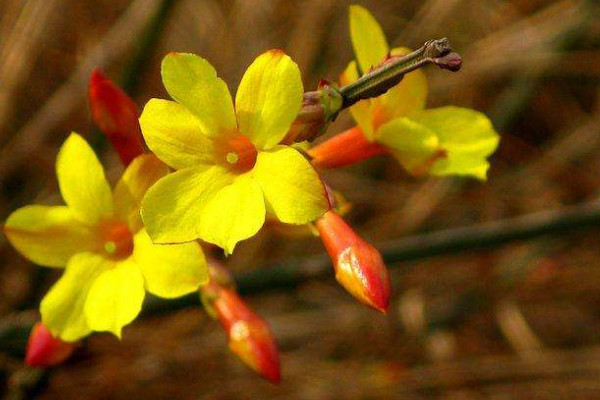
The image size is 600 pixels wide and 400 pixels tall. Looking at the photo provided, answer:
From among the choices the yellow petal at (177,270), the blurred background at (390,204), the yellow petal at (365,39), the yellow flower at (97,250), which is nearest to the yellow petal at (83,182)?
the yellow flower at (97,250)

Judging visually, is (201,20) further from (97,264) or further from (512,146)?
(97,264)

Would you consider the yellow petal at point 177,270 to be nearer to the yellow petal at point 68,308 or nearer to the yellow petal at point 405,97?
the yellow petal at point 68,308

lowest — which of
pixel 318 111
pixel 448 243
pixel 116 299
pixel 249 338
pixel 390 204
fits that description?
pixel 390 204

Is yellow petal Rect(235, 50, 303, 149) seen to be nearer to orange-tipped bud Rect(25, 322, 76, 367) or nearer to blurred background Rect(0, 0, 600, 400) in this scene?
orange-tipped bud Rect(25, 322, 76, 367)

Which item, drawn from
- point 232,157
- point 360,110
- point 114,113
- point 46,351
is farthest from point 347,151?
point 46,351

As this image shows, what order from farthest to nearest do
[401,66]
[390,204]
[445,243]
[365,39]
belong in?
1. [390,204]
2. [445,243]
3. [365,39]
4. [401,66]

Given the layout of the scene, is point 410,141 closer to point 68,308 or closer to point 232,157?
point 232,157

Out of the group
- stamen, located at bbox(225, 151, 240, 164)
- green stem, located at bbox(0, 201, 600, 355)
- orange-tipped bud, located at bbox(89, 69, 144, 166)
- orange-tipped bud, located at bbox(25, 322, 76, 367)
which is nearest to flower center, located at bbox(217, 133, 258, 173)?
stamen, located at bbox(225, 151, 240, 164)
